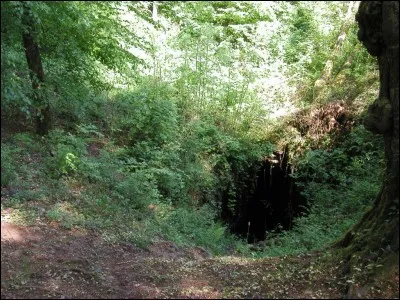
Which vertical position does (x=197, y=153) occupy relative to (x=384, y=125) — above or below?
below

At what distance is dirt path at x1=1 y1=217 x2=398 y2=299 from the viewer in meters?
5.07

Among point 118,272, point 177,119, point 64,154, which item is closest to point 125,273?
point 118,272

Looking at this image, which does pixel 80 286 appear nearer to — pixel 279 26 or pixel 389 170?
pixel 389 170

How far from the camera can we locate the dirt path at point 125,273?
5.07 m

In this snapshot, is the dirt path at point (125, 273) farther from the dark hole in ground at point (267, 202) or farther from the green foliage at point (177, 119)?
the dark hole in ground at point (267, 202)

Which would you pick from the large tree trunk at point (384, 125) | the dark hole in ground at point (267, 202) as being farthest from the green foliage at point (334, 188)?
the large tree trunk at point (384, 125)

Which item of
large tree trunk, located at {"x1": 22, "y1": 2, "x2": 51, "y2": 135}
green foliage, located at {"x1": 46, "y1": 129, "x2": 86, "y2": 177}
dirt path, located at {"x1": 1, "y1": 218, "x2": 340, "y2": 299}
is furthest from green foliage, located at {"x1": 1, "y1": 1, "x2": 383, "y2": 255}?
dirt path, located at {"x1": 1, "y1": 218, "x2": 340, "y2": 299}

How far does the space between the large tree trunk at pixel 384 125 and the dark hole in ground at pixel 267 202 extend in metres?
7.18

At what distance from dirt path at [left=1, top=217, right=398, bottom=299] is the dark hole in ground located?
254 inches

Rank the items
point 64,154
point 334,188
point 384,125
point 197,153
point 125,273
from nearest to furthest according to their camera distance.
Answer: point 384,125 < point 125,273 < point 64,154 < point 334,188 < point 197,153

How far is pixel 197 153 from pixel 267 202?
314 cm

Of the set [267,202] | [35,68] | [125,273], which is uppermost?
[35,68]

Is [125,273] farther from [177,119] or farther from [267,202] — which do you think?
[267,202]

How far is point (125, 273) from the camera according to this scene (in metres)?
5.80
